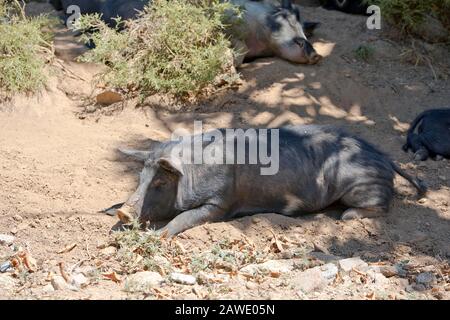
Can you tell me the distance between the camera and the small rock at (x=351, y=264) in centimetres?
523

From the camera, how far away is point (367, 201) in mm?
6531

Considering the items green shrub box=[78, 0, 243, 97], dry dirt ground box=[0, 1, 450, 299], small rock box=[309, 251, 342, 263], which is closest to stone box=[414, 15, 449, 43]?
dry dirt ground box=[0, 1, 450, 299]

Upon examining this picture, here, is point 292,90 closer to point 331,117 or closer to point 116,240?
point 331,117

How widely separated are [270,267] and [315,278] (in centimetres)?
46

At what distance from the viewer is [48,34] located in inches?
358

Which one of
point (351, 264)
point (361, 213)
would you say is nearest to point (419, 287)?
point (351, 264)

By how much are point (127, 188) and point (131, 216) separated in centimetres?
71

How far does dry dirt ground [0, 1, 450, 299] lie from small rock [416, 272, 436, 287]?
0.10 ft

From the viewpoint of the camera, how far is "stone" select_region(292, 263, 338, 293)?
4902 millimetres

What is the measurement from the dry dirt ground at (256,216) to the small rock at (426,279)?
32mm

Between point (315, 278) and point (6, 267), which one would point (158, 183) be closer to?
point (6, 267)

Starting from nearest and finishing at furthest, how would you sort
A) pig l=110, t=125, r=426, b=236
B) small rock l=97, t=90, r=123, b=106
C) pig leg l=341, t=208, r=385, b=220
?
pig l=110, t=125, r=426, b=236 < pig leg l=341, t=208, r=385, b=220 < small rock l=97, t=90, r=123, b=106

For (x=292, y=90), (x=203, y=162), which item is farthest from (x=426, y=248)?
(x=292, y=90)

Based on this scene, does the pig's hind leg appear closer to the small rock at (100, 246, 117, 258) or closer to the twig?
the small rock at (100, 246, 117, 258)
